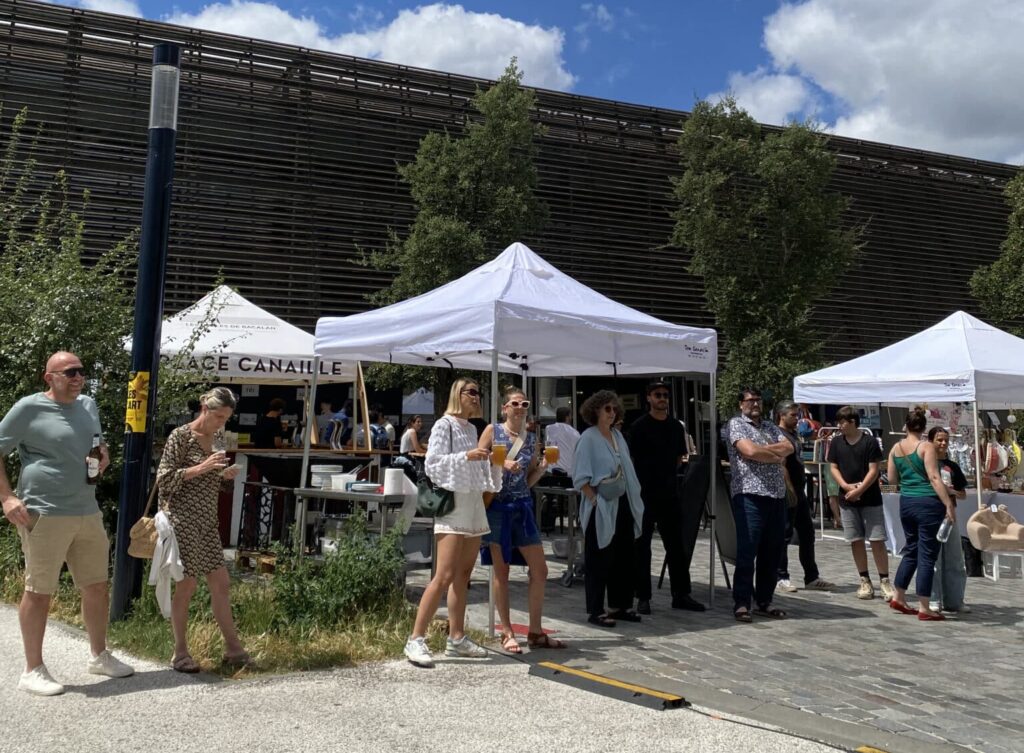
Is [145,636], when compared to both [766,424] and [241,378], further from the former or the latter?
[241,378]

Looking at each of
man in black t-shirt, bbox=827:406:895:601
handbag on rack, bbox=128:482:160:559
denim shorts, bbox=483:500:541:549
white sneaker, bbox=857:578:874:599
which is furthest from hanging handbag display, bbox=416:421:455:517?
white sneaker, bbox=857:578:874:599


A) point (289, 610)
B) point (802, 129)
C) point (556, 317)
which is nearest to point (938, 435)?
point (556, 317)

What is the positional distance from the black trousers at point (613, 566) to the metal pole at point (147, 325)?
327 centimetres

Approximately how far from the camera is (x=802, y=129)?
67.0 feet

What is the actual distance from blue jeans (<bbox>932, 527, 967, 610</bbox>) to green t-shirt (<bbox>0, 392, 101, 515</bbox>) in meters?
6.83

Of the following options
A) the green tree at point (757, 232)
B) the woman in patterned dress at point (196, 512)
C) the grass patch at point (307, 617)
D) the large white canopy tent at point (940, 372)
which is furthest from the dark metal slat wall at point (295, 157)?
the woman in patterned dress at point (196, 512)

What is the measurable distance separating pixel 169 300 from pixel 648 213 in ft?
38.2

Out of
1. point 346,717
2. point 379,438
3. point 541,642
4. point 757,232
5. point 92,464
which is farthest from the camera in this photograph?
point 757,232

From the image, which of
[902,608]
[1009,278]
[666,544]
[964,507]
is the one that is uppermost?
[1009,278]

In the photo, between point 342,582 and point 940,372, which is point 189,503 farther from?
point 940,372

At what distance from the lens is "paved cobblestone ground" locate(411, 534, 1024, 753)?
5.12m

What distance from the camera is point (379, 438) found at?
717 inches

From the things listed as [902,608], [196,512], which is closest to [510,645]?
[196,512]

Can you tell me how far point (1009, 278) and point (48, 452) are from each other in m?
25.0
